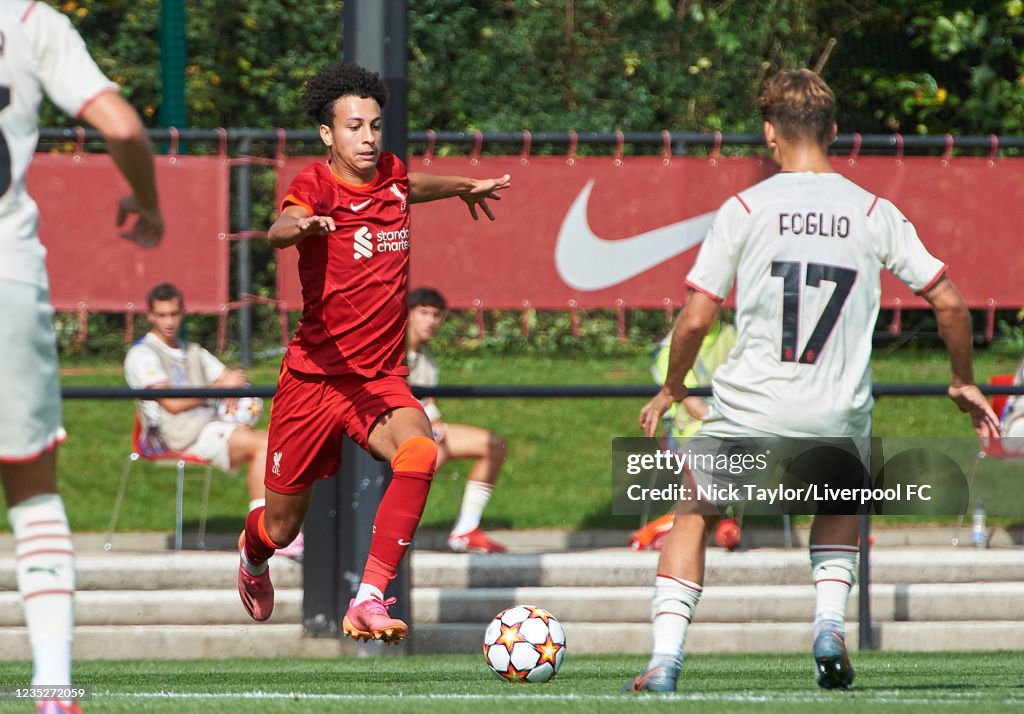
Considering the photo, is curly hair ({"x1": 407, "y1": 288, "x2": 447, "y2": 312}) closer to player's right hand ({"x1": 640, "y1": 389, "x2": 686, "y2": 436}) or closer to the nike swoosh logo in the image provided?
the nike swoosh logo

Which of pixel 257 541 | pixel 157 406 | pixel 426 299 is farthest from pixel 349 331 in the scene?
pixel 157 406

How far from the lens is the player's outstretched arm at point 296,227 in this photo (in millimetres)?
4906

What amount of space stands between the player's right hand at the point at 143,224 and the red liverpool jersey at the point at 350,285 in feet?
6.04

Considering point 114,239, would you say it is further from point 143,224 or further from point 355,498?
point 143,224

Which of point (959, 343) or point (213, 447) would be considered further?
point (213, 447)

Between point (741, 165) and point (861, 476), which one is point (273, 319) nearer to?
point (741, 165)

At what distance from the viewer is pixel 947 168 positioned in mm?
11906

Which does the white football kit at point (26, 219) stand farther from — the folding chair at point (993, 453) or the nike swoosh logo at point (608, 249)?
the nike swoosh logo at point (608, 249)

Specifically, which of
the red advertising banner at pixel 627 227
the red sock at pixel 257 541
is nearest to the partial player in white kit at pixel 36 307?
the red sock at pixel 257 541

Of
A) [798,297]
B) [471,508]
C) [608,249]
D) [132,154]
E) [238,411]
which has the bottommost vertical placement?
[471,508]

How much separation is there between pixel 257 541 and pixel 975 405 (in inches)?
105

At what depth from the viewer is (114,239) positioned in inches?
449

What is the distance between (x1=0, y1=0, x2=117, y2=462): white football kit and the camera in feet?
11.1

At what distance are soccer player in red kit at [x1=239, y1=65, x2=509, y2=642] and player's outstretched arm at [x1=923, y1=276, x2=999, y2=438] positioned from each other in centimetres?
173
